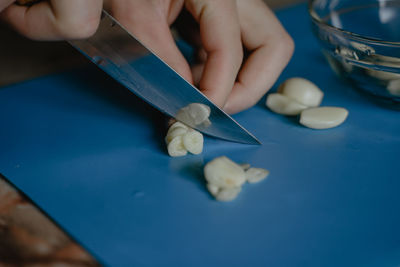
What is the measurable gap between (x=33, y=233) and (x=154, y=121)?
13.0 inches

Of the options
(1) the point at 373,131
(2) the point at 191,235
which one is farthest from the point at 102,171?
(1) the point at 373,131

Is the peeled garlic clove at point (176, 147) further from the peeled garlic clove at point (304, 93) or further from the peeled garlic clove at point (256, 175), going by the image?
the peeled garlic clove at point (304, 93)

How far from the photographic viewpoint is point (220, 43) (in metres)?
0.85

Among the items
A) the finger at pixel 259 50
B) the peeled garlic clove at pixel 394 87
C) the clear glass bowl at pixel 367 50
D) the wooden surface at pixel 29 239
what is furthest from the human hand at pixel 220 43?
the wooden surface at pixel 29 239

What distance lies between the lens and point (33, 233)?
65 centimetres

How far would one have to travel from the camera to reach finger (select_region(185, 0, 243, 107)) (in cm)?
84

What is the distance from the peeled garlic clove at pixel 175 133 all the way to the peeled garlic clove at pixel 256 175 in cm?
13

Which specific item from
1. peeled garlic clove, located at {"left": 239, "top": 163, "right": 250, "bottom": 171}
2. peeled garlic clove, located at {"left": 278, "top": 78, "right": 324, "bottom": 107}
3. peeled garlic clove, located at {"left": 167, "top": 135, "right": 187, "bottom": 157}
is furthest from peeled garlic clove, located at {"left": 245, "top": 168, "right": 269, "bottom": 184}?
peeled garlic clove, located at {"left": 278, "top": 78, "right": 324, "bottom": 107}

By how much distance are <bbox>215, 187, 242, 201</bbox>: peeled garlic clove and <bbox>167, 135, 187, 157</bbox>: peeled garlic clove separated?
117 mm

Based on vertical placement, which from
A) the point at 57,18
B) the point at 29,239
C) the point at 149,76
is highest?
the point at 57,18

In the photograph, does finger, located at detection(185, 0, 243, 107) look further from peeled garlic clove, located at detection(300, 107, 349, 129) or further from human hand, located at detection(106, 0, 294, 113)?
peeled garlic clove, located at detection(300, 107, 349, 129)

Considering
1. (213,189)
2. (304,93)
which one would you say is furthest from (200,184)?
(304,93)

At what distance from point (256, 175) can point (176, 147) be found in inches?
5.5

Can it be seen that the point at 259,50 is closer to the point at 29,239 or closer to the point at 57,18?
the point at 57,18
